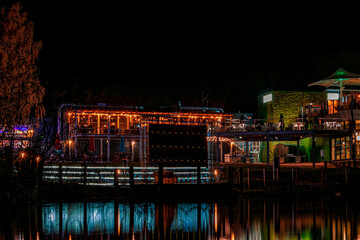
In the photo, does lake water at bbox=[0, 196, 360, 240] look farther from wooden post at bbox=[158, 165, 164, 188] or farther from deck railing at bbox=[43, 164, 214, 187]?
deck railing at bbox=[43, 164, 214, 187]

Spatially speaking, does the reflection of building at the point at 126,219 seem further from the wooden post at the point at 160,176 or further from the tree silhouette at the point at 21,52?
the tree silhouette at the point at 21,52

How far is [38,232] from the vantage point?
1143 cm

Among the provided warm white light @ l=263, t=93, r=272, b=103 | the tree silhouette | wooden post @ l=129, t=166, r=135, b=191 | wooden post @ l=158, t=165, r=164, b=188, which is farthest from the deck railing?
warm white light @ l=263, t=93, r=272, b=103

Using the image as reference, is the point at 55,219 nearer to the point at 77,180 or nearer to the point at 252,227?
the point at 252,227

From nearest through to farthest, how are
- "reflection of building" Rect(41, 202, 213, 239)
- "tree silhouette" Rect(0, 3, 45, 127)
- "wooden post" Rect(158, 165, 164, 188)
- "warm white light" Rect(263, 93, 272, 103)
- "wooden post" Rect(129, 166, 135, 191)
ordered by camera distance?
"reflection of building" Rect(41, 202, 213, 239) → "wooden post" Rect(158, 165, 164, 188) → "wooden post" Rect(129, 166, 135, 191) → "tree silhouette" Rect(0, 3, 45, 127) → "warm white light" Rect(263, 93, 272, 103)

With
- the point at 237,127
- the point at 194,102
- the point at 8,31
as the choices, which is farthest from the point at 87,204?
the point at 194,102

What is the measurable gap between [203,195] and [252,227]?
747 centimetres

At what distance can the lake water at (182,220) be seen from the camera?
445 inches

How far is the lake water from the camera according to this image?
37.1 feet

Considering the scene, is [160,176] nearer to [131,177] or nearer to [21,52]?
[131,177]

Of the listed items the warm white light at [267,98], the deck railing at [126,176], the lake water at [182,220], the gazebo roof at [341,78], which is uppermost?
the gazebo roof at [341,78]

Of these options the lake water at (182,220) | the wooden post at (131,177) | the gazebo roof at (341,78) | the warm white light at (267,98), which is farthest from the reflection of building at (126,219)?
the warm white light at (267,98)

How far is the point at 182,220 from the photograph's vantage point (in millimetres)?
13883

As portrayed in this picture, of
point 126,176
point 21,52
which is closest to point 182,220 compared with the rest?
point 126,176
